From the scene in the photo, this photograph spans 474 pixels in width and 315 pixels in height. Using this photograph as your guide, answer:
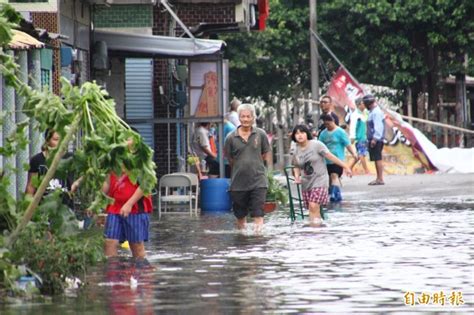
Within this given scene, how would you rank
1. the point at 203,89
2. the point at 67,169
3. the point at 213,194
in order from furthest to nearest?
1. the point at 203,89
2. the point at 213,194
3. the point at 67,169

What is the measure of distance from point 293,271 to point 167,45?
1256 centimetres

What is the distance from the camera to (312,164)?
22391mm

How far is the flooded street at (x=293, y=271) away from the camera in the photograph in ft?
40.2

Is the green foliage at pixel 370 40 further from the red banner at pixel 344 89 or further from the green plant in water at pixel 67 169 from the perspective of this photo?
the green plant in water at pixel 67 169

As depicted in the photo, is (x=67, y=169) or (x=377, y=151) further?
(x=377, y=151)

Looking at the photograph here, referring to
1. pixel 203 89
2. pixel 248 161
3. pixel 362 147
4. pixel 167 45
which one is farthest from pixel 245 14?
pixel 248 161

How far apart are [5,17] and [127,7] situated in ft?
54.1

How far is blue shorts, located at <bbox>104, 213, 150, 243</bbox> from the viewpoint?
15.8 m

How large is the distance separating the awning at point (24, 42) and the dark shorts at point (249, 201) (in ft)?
10.6

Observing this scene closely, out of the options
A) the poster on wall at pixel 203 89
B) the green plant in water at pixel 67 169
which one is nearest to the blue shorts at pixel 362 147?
the poster on wall at pixel 203 89

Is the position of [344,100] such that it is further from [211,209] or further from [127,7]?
[211,209]

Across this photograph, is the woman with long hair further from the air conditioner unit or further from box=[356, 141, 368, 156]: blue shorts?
box=[356, 141, 368, 156]: blue shorts

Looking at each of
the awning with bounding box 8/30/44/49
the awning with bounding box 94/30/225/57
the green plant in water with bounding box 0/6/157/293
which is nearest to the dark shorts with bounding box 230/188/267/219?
the awning with bounding box 8/30/44/49

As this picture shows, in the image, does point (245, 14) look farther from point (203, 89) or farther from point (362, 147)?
point (203, 89)
